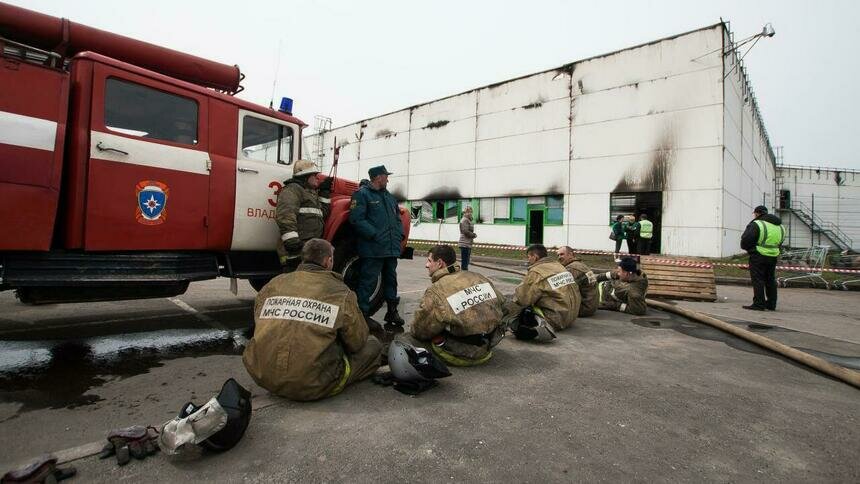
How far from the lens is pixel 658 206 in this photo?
1455 cm

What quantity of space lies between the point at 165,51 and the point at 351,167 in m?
22.0

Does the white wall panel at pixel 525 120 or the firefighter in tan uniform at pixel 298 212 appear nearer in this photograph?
the firefighter in tan uniform at pixel 298 212

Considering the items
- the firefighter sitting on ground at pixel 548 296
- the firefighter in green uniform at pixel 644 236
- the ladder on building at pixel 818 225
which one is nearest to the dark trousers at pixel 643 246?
the firefighter in green uniform at pixel 644 236

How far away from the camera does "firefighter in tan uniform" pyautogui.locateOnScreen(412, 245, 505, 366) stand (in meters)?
3.10

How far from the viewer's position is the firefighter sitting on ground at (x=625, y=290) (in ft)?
18.4

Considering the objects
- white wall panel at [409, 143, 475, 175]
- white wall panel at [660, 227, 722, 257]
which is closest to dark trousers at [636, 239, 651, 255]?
white wall panel at [660, 227, 722, 257]

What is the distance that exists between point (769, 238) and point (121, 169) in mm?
8259

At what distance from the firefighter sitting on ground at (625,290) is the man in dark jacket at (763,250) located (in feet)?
6.80

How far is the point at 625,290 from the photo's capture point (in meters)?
5.69

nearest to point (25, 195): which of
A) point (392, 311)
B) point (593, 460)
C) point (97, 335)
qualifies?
point (97, 335)

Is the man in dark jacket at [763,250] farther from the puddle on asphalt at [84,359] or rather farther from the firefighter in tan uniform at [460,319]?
the puddle on asphalt at [84,359]

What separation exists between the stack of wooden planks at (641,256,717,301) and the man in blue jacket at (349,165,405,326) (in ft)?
17.3

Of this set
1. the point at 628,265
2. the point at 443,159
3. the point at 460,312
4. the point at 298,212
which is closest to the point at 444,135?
the point at 443,159

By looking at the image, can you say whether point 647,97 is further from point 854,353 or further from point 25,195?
point 25,195
